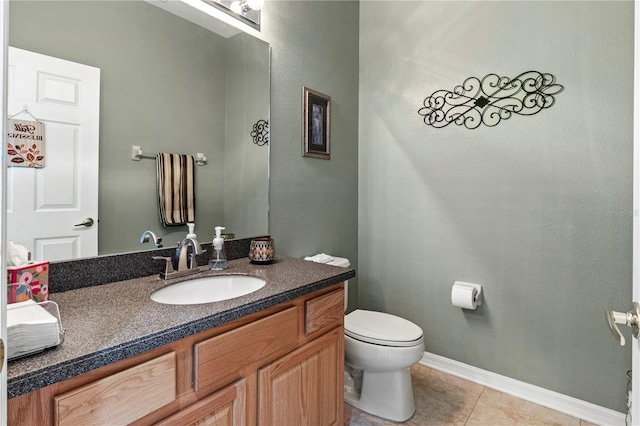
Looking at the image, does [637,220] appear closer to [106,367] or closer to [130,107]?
[106,367]

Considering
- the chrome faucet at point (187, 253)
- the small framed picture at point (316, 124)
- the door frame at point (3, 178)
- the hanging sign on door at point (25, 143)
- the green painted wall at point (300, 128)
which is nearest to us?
the door frame at point (3, 178)

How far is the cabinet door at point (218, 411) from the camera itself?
897 mm

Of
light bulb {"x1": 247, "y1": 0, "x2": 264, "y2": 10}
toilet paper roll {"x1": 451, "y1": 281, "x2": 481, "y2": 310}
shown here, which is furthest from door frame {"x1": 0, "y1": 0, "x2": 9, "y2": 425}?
toilet paper roll {"x1": 451, "y1": 281, "x2": 481, "y2": 310}

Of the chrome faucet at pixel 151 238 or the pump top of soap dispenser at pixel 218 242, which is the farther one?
the pump top of soap dispenser at pixel 218 242

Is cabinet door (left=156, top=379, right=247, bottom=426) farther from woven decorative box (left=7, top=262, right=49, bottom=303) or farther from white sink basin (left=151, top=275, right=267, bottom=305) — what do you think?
woven decorative box (left=7, top=262, right=49, bottom=303)

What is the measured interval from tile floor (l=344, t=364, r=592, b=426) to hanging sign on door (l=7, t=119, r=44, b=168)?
178cm

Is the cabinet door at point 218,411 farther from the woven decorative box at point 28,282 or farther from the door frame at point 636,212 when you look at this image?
the door frame at point 636,212

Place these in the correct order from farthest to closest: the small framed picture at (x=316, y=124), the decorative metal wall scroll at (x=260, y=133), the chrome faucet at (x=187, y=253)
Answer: the small framed picture at (x=316, y=124) < the decorative metal wall scroll at (x=260, y=133) < the chrome faucet at (x=187, y=253)

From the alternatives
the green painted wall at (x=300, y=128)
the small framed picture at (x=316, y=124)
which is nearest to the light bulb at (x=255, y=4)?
the green painted wall at (x=300, y=128)

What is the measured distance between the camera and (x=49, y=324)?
0.70 meters

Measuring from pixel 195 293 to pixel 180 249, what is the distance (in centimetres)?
20

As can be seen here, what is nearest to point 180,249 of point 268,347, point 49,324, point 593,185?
point 268,347

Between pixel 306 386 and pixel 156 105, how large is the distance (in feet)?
4.22

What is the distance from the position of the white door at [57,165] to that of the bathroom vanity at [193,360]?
204mm
